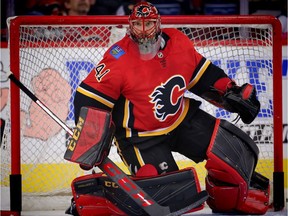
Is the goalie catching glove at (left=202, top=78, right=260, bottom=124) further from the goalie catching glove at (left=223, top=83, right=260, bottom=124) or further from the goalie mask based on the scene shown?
the goalie mask

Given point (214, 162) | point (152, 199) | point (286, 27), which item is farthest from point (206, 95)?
point (286, 27)

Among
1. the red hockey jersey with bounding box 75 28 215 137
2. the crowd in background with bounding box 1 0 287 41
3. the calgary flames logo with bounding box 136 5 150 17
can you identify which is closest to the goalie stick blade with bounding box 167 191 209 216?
the red hockey jersey with bounding box 75 28 215 137

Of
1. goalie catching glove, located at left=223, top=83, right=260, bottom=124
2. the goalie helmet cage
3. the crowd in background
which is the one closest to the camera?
goalie catching glove, located at left=223, top=83, right=260, bottom=124

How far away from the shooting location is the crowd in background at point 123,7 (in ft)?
18.1

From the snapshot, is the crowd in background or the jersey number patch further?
the crowd in background

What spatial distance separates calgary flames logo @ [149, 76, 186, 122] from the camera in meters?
3.79

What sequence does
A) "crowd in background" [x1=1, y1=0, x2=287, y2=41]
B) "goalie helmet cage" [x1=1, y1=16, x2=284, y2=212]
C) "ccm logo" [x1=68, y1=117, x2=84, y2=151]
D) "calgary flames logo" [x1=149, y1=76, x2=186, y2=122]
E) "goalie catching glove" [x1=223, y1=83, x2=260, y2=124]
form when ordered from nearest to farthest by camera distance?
"ccm logo" [x1=68, y1=117, x2=84, y2=151] → "calgary flames logo" [x1=149, y1=76, x2=186, y2=122] → "goalie catching glove" [x1=223, y1=83, x2=260, y2=124] → "goalie helmet cage" [x1=1, y1=16, x2=284, y2=212] → "crowd in background" [x1=1, y1=0, x2=287, y2=41]

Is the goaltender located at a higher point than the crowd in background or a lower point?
lower

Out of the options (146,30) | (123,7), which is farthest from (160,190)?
(123,7)

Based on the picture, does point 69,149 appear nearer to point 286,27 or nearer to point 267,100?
point 267,100

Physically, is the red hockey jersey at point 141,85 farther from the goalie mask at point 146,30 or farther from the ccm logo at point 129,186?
the ccm logo at point 129,186

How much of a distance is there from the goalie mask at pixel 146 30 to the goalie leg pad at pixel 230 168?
482 millimetres

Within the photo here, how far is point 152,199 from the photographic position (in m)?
3.74

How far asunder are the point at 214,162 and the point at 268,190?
403 mm
